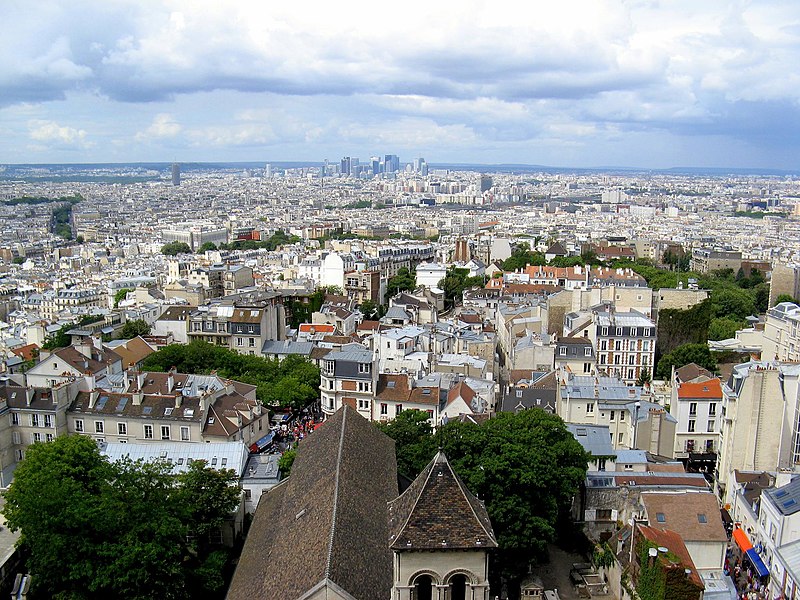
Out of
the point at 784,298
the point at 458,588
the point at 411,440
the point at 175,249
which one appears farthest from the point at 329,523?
the point at 175,249

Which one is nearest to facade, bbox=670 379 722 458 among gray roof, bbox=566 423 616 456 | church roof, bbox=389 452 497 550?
gray roof, bbox=566 423 616 456

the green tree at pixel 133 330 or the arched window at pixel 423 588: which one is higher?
the arched window at pixel 423 588

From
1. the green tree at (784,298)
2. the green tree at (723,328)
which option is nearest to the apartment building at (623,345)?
the green tree at (723,328)

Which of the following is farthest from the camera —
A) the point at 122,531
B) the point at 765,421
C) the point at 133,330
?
the point at 133,330

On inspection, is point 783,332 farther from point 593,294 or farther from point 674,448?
point 674,448

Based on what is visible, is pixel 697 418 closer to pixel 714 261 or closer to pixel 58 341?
pixel 58 341

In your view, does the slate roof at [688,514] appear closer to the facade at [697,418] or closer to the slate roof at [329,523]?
the slate roof at [329,523]
